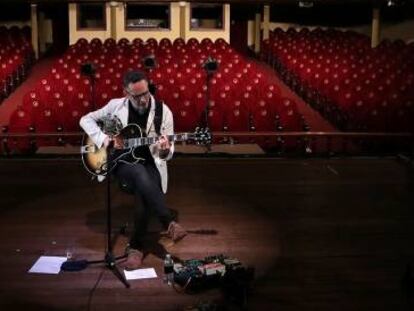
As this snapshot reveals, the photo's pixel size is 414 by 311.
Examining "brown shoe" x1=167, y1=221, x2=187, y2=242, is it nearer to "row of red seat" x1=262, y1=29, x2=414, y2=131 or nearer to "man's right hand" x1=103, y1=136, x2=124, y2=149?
"man's right hand" x1=103, y1=136, x2=124, y2=149

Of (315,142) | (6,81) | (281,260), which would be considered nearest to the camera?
(281,260)

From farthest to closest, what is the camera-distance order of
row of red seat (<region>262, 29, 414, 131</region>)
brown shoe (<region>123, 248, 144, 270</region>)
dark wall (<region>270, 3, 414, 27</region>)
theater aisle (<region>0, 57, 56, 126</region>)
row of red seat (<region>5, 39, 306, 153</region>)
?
dark wall (<region>270, 3, 414, 27</region>), theater aisle (<region>0, 57, 56, 126</region>), row of red seat (<region>262, 29, 414, 131</region>), row of red seat (<region>5, 39, 306, 153</region>), brown shoe (<region>123, 248, 144, 270</region>)

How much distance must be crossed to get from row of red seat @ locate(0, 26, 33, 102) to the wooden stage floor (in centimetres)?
396

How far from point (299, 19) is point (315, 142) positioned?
22.2 ft

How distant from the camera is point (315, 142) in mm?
6855

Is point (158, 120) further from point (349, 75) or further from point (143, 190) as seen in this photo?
point (349, 75)

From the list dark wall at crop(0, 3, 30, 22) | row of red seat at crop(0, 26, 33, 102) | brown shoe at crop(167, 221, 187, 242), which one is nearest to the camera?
brown shoe at crop(167, 221, 187, 242)

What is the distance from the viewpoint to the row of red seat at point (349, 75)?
7.46 m

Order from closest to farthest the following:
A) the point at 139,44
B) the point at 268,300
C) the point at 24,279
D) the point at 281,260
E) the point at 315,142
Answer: the point at 268,300 < the point at 24,279 < the point at 281,260 < the point at 315,142 < the point at 139,44

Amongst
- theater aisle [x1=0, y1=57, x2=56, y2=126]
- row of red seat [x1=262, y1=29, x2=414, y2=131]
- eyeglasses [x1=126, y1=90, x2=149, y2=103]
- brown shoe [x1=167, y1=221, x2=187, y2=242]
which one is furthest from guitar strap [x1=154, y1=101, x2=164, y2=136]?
theater aisle [x1=0, y1=57, x2=56, y2=126]

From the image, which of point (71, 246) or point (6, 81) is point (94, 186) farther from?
point (6, 81)

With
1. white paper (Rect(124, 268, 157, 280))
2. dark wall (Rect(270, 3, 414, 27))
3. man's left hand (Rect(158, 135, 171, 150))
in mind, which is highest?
dark wall (Rect(270, 3, 414, 27))

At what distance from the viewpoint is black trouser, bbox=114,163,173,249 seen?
11.2 feet

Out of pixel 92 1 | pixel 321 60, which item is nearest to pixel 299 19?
pixel 321 60
